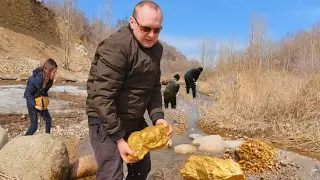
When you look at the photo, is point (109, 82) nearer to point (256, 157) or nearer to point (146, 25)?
point (146, 25)

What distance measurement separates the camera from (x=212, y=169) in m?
4.05

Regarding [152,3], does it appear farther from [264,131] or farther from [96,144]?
[264,131]

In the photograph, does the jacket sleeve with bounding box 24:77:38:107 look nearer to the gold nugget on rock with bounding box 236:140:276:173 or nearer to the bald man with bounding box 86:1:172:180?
the bald man with bounding box 86:1:172:180

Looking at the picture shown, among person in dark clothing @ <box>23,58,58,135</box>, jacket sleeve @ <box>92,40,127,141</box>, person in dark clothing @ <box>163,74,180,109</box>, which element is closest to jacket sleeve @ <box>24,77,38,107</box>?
person in dark clothing @ <box>23,58,58,135</box>

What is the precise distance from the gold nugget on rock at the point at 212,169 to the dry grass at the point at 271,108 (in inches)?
116

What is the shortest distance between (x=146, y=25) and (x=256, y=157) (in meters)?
3.47

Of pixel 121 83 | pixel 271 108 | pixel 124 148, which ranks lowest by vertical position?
pixel 271 108

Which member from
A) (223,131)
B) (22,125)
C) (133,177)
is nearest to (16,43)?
(22,125)

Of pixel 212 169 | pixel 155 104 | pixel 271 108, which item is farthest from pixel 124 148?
pixel 271 108

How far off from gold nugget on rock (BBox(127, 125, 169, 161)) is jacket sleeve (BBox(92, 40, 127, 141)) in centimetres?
20

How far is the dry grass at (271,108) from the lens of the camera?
695cm

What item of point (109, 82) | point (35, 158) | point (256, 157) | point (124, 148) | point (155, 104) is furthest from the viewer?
point (256, 157)

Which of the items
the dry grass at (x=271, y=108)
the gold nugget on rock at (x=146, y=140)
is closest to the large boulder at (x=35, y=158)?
the gold nugget on rock at (x=146, y=140)

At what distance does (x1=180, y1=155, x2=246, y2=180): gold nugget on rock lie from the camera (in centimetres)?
396
